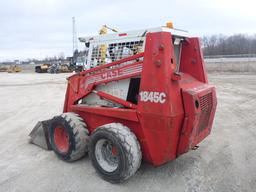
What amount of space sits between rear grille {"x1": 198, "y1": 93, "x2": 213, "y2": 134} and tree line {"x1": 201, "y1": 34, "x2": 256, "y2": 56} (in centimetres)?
5395

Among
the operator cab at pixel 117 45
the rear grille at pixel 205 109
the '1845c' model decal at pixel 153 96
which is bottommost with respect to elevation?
the rear grille at pixel 205 109

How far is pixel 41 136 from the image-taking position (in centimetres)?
536

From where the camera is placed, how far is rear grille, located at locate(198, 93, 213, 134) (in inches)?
152

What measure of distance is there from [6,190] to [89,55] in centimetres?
250

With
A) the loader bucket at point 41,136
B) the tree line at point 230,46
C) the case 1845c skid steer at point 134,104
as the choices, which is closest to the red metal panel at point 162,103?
the case 1845c skid steer at point 134,104

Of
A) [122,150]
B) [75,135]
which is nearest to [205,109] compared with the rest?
[122,150]

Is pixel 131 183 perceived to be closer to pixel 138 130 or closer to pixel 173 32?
pixel 138 130

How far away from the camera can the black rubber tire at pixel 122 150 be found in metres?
3.50

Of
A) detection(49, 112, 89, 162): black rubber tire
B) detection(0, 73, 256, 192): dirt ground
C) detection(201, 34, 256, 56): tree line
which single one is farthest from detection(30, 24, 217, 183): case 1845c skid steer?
detection(201, 34, 256, 56): tree line

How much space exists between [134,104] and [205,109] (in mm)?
1046

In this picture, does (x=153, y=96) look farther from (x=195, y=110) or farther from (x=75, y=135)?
(x=75, y=135)

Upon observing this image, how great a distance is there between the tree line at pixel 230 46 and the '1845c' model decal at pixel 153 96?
54.7 metres

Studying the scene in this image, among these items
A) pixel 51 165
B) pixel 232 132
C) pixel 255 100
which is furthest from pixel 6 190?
pixel 255 100

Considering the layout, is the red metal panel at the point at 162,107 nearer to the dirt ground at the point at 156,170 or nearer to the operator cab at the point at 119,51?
the operator cab at the point at 119,51
